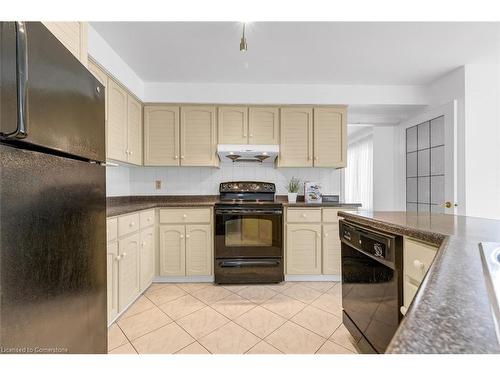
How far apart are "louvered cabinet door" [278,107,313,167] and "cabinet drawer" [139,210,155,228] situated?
1.50 metres

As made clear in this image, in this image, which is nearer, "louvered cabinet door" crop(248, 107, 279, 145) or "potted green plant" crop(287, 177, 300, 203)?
"louvered cabinet door" crop(248, 107, 279, 145)

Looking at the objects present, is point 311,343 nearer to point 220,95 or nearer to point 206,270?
point 206,270

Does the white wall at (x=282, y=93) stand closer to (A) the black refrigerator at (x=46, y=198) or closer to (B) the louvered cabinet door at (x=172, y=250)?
(B) the louvered cabinet door at (x=172, y=250)

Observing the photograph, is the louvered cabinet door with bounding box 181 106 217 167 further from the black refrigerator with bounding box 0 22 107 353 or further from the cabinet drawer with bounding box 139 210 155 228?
the black refrigerator with bounding box 0 22 107 353

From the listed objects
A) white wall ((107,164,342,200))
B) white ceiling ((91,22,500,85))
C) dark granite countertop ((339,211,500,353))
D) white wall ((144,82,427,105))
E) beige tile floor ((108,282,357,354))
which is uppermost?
white ceiling ((91,22,500,85))

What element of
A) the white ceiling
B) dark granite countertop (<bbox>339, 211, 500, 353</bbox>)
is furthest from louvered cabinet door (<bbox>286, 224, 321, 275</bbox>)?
dark granite countertop (<bbox>339, 211, 500, 353</bbox>)

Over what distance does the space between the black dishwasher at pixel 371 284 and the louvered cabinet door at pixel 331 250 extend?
3.52ft

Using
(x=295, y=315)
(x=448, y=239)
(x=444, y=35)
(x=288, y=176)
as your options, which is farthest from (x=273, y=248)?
(x=444, y=35)

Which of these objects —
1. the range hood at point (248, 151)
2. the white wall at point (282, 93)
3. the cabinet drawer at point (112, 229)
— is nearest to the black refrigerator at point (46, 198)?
the cabinet drawer at point (112, 229)

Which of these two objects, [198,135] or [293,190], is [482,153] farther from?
[198,135]

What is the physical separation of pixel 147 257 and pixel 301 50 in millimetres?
2421

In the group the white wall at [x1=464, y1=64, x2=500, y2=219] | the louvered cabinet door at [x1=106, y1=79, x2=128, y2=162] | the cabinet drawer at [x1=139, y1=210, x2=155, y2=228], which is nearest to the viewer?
the louvered cabinet door at [x1=106, y1=79, x2=128, y2=162]

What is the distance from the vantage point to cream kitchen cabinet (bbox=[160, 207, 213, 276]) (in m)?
2.44

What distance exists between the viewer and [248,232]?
2.42 m
